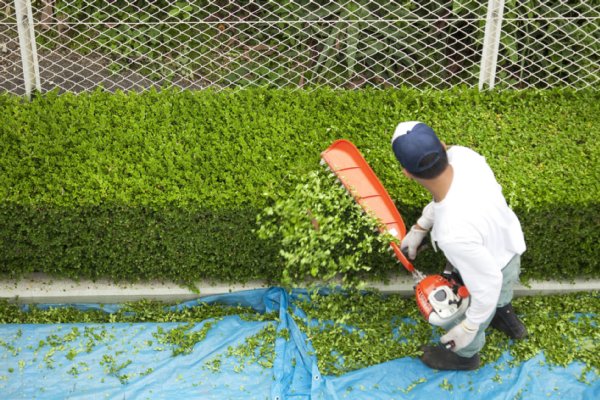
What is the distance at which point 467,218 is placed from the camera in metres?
3.37

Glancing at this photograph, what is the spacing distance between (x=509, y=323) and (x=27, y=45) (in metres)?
3.63

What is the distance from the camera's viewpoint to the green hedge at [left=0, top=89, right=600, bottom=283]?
4.42 metres

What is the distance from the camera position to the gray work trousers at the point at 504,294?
380 cm

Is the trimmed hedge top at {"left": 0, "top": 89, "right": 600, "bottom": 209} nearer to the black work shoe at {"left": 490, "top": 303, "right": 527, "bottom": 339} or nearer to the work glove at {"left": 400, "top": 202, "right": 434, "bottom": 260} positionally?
the work glove at {"left": 400, "top": 202, "right": 434, "bottom": 260}

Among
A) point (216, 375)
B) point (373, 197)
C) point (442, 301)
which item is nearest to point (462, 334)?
point (442, 301)

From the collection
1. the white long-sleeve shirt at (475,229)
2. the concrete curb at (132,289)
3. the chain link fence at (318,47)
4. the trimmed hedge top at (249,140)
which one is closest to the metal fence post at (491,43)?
the chain link fence at (318,47)

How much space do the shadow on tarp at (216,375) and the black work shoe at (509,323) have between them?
143 mm

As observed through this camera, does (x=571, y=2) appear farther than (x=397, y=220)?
Yes

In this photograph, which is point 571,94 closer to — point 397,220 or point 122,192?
point 397,220

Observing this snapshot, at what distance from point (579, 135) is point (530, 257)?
90 cm

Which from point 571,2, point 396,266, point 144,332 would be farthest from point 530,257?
point 144,332

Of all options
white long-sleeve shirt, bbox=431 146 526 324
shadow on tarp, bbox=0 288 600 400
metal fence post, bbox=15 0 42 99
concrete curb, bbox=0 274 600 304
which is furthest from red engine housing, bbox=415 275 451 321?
metal fence post, bbox=15 0 42 99

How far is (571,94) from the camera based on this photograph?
16.3 ft

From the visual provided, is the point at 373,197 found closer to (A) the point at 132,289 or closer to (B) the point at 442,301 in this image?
(B) the point at 442,301
